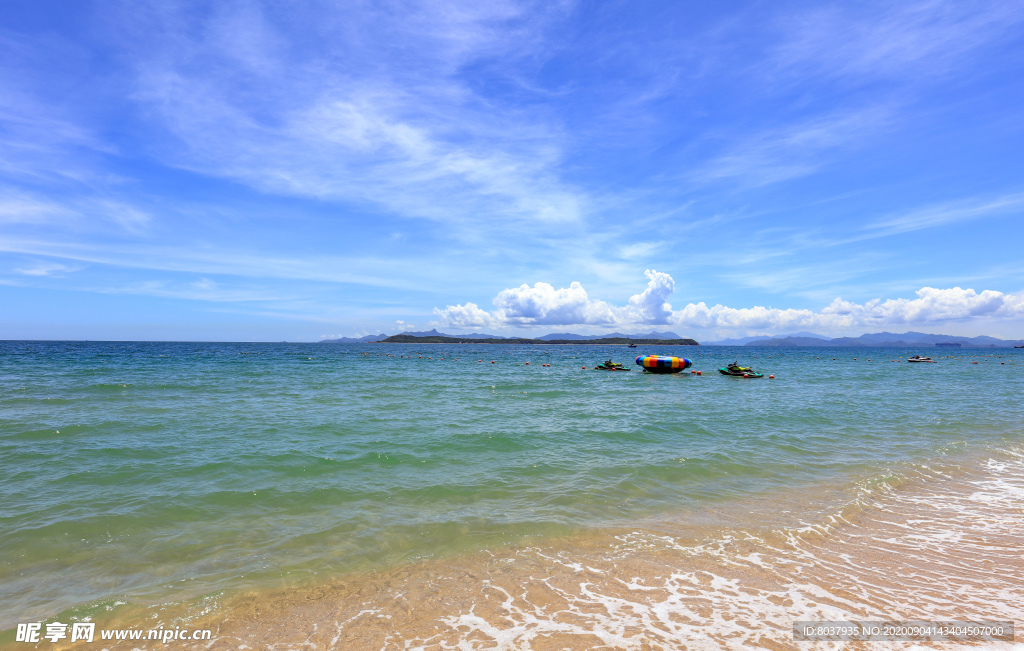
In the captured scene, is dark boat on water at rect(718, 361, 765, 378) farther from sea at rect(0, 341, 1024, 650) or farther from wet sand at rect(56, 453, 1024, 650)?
wet sand at rect(56, 453, 1024, 650)

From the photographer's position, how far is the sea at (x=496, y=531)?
5.62 m

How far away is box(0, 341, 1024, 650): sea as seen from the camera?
A: 5.62 m

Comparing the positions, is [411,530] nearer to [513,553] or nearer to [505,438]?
[513,553]

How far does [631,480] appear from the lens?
36.6 feet

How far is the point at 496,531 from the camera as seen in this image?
8.16 meters

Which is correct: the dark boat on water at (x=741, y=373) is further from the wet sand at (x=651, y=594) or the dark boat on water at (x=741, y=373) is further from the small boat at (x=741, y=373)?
the wet sand at (x=651, y=594)

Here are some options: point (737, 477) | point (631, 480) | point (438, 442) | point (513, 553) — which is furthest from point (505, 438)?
point (513, 553)

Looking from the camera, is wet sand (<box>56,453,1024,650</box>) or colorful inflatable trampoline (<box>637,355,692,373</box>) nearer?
wet sand (<box>56,453,1024,650</box>)

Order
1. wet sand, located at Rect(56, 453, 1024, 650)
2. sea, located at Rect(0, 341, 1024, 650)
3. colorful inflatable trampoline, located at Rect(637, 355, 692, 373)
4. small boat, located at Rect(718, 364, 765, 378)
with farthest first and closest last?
1. colorful inflatable trampoline, located at Rect(637, 355, 692, 373)
2. small boat, located at Rect(718, 364, 765, 378)
3. sea, located at Rect(0, 341, 1024, 650)
4. wet sand, located at Rect(56, 453, 1024, 650)

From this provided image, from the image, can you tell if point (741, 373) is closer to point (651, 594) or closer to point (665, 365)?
point (665, 365)

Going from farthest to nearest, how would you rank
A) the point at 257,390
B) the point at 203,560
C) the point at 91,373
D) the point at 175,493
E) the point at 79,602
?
the point at 91,373, the point at 257,390, the point at 175,493, the point at 203,560, the point at 79,602

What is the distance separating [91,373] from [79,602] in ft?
134

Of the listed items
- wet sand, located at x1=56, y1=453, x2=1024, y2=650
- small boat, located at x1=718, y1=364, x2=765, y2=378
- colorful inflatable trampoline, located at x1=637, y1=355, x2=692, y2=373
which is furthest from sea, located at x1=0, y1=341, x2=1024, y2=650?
colorful inflatable trampoline, located at x1=637, y1=355, x2=692, y2=373

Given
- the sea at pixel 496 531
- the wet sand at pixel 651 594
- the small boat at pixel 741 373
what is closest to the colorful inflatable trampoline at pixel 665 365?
the small boat at pixel 741 373
